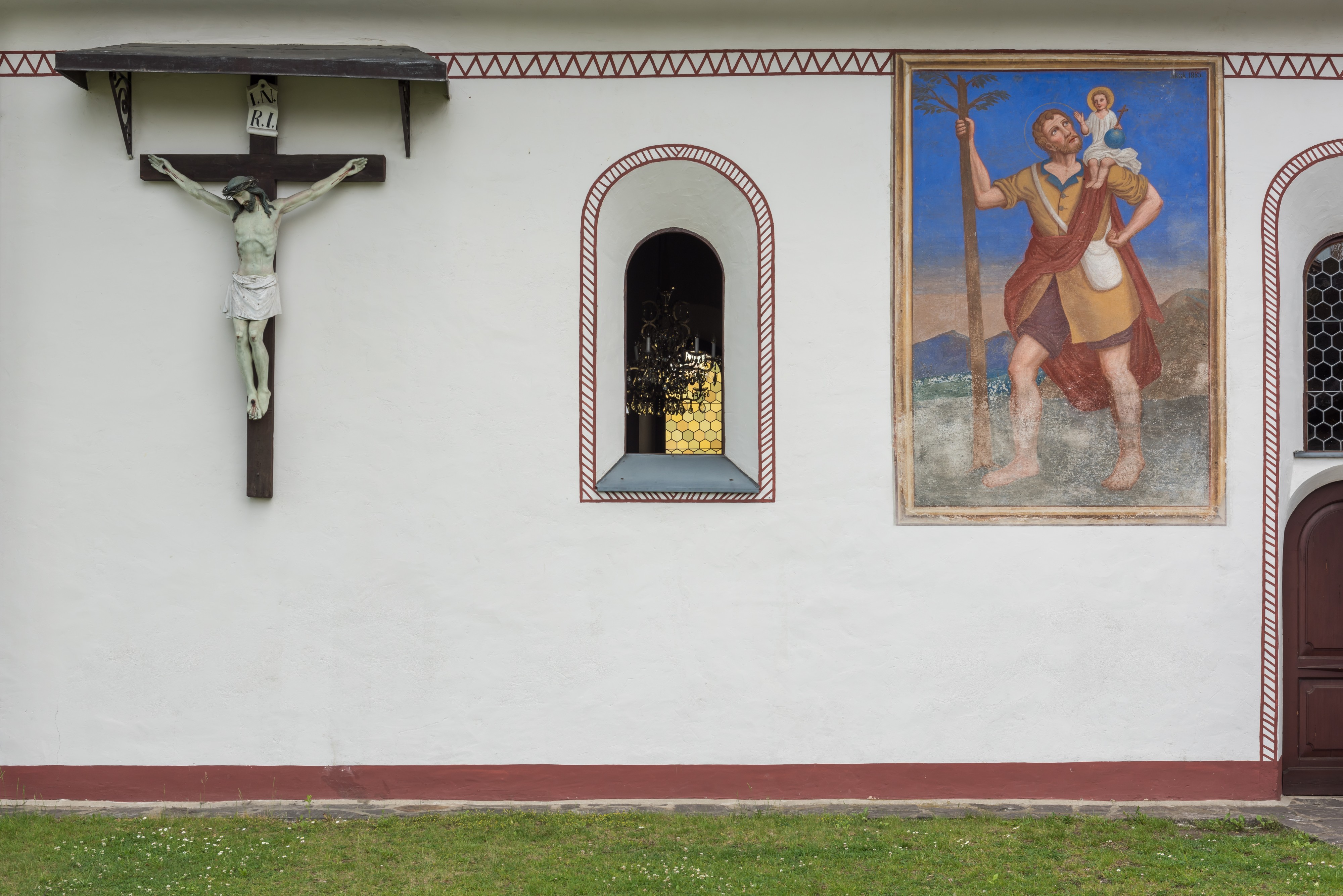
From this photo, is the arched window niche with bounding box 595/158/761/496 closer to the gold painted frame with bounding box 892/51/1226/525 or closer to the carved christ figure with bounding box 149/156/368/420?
the gold painted frame with bounding box 892/51/1226/525

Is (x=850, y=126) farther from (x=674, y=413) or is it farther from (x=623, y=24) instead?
(x=674, y=413)

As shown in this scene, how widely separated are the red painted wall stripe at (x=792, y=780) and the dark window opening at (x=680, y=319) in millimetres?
2077

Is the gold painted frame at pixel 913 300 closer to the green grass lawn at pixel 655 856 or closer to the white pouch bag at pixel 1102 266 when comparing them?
the white pouch bag at pixel 1102 266

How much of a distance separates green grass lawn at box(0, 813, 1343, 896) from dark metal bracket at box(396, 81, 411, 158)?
4.13 meters

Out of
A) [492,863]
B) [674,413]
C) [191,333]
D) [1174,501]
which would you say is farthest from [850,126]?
[492,863]

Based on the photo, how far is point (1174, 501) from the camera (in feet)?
22.1

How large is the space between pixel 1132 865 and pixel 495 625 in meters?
3.84

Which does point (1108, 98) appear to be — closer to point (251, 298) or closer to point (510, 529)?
point (510, 529)

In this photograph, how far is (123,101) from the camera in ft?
22.0

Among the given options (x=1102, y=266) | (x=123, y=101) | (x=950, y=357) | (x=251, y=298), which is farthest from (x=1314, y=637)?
(x=123, y=101)

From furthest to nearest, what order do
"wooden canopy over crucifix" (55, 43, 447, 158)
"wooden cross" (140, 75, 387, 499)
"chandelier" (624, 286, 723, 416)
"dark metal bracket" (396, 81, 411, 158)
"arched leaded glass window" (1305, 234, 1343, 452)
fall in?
1. "chandelier" (624, 286, 723, 416)
2. "arched leaded glass window" (1305, 234, 1343, 452)
3. "wooden cross" (140, 75, 387, 499)
4. "dark metal bracket" (396, 81, 411, 158)
5. "wooden canopy over crucifix" (55, 43, 447, 158)

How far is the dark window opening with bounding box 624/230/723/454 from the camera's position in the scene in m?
7.17

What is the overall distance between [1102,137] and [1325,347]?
206 centimetres

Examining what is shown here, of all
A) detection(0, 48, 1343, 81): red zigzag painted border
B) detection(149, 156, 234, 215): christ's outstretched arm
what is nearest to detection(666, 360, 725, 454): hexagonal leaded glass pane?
detection(0, 48, 1343, 81): red zigzag painted border
